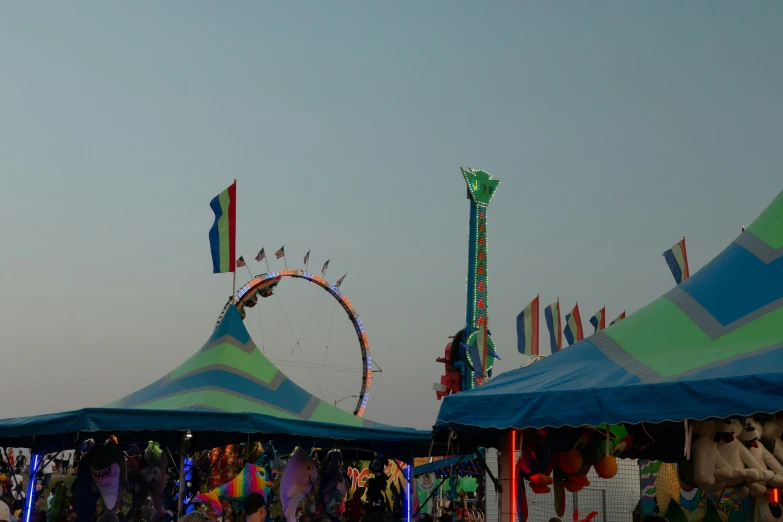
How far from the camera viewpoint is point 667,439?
884cm

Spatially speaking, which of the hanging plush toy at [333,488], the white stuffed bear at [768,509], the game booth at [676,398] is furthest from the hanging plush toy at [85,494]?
the white stuffed bear at [768,509]

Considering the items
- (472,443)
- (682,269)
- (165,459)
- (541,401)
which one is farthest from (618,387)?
(682,269)

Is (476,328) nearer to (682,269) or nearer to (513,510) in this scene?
(682,269)

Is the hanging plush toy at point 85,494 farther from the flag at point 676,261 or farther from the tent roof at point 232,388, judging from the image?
the flag at point 676,261

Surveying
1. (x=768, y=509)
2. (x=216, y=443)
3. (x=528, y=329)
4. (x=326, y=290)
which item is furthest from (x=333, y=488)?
(x=326, y=290)

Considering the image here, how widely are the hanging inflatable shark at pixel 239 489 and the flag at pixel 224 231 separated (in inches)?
220

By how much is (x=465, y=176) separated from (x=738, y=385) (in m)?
28.4

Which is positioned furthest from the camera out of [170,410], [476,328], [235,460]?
[476,328]

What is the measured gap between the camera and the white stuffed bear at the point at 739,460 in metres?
6.89

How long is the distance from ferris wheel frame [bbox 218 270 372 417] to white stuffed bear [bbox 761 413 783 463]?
2476 centimetres

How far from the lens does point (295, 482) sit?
12547 mm

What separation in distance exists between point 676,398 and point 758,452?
0.95 metres

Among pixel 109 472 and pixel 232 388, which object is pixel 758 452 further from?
pixel 109 472

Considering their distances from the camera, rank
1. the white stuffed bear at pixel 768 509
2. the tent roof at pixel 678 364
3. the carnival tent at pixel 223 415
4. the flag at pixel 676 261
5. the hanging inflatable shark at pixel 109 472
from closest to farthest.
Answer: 1. the tent roof at pixel 678 364
2. the white stuffed bear at pixel 768 509
3. the carnival tent at pixel 223 415
4. the hanging inflatable shark at pixel 109 472
5. the flag at pixel 676 261
